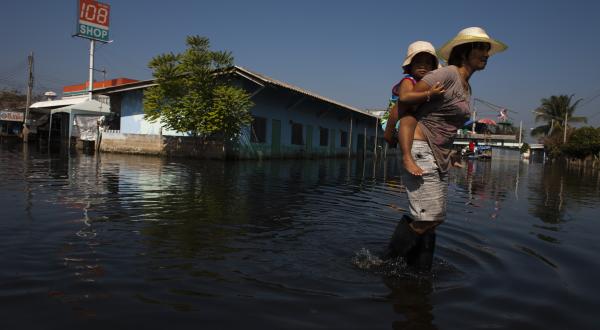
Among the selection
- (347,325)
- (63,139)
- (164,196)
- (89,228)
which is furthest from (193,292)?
(63,139)

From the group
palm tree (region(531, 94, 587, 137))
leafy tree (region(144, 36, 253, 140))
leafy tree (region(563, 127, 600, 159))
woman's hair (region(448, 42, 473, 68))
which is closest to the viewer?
woman's hair (region(448, 42, 473, 68))

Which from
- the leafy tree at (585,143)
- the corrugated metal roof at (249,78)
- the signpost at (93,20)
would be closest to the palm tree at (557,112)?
the leafy tree at (585,143)

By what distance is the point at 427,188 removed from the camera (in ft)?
9.41

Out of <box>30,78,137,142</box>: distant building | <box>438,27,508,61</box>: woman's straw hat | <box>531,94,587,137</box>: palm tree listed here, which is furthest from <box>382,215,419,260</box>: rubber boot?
<box>531,94,587,137</box>: palm tree

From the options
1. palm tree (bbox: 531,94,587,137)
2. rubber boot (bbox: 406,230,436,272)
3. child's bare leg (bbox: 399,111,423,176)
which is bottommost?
rubber boot (bbox: 406,230,436,272)

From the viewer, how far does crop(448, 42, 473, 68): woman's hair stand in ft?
9.70

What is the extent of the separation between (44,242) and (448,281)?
3.19 meters

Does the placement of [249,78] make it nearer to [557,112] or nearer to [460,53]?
[460,53]

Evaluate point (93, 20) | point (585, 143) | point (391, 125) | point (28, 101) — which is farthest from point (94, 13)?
point (585, 143)

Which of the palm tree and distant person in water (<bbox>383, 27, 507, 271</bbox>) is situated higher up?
the palm tree

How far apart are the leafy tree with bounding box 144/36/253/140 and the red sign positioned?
16547 mm

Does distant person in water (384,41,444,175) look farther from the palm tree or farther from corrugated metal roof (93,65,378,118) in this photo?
the palm tree

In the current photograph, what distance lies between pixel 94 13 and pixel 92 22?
757 mm

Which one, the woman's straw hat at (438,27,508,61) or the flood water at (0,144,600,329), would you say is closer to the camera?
the flood water at (0,144,600,329)
